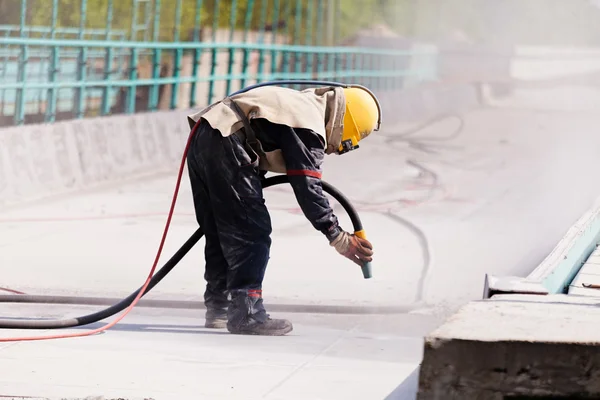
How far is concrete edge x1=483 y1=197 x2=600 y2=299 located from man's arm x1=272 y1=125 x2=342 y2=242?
90 centimetres

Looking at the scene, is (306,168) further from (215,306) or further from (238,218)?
(215,306)

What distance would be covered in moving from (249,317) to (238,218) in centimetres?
52

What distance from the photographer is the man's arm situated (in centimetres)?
631

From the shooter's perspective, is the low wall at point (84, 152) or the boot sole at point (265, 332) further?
the low wall at point (84, 152)

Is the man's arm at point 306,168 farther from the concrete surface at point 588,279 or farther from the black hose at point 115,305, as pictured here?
the concrete surface at point 588,279

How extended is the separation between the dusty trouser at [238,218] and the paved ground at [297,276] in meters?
0.16

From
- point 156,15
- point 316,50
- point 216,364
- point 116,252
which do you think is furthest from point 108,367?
point 316,50

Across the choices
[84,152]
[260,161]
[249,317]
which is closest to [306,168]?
[260,161]

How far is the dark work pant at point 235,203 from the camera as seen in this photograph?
21.2 ft

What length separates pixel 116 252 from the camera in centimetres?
955

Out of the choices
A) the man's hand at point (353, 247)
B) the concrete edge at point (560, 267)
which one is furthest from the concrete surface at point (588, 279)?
the man's hand at point (353, 247)

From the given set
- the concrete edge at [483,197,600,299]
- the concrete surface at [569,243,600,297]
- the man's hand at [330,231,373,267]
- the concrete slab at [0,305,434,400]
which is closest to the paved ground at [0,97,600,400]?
the concrete slab at [0,305,434,400]

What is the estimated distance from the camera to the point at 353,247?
6.50m

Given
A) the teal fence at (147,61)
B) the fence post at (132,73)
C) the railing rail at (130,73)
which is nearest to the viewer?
the railing rail at (130,73)
